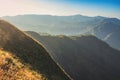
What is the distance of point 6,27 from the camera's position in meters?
48.0

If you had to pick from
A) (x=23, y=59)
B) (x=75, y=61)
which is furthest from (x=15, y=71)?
(x=75, y=61)

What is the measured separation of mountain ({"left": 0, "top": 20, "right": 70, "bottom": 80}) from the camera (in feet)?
98.0

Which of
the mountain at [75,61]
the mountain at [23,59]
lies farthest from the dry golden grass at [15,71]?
the mountain at [75,61]

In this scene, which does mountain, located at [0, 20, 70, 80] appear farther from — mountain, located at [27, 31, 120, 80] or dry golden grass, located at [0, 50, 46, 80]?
mountain, located at [27, 31, 120, 80]

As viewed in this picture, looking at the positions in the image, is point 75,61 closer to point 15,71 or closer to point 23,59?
point 23,59

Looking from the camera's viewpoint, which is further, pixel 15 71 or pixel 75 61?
pixel 75 61

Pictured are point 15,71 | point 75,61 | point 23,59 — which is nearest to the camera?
point 15,71

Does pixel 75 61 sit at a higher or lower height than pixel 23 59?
lower

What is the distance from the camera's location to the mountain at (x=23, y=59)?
29.9 meters

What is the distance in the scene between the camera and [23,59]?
37031 mm

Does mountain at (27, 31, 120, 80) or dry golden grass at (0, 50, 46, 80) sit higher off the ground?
dry golden grass at (0, 50, 46, 80)

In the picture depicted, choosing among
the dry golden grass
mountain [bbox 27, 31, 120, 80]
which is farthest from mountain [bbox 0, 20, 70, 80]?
mountain [bbox 27, 31, 120, 80]

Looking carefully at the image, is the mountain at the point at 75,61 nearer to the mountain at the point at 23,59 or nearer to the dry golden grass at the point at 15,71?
the mountain at the point at 23,59

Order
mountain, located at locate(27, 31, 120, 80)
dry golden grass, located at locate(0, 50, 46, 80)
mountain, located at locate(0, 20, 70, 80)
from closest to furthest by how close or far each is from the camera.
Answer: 1. dry golden grass, located at locate(0, 50, 46, 80)
2. mountain, located at locate(0, 20, 70, 80)
3. mountain, located at locate(27, 31, 120, 80)
